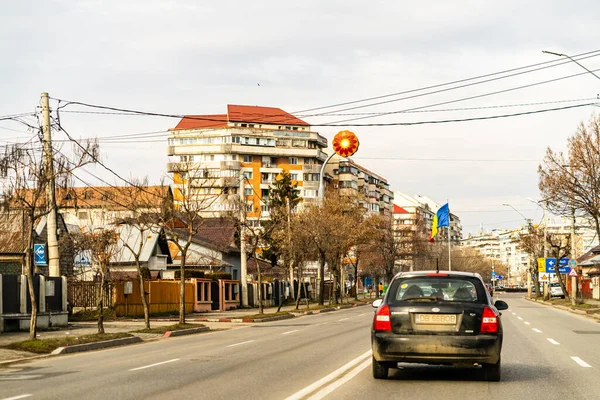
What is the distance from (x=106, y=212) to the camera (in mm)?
54250

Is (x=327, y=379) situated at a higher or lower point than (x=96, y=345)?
higher

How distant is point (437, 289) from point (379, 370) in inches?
57.0

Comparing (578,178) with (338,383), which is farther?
(578,178)

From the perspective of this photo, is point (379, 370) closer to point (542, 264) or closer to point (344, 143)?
point (344, 143)

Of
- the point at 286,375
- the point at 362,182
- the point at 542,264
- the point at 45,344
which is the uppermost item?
the point at 362,182

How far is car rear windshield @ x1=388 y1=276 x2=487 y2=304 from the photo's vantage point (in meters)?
12.1

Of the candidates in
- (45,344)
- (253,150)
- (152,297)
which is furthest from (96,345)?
(253,150)

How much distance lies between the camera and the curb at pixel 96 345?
20.1 m

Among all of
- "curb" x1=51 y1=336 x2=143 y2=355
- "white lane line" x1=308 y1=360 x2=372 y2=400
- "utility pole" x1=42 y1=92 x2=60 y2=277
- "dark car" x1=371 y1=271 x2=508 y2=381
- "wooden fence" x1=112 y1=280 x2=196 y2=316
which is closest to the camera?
"white lane line" x1=308 y1=360 x2=372 y2=400

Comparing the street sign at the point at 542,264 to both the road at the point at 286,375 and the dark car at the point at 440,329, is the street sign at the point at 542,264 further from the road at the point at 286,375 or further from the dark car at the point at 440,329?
the dark car at the point at 440,329

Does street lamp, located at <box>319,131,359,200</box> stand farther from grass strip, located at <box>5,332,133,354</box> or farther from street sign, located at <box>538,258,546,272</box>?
street sign, located at <box>538,258,546,272</box>

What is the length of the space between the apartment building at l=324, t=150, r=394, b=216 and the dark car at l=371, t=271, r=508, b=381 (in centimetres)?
11351

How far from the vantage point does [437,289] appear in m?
12.2

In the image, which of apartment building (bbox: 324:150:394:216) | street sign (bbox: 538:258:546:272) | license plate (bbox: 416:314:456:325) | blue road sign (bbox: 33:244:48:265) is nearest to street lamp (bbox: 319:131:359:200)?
blue road sign (bbox: 33:244:48:265)
